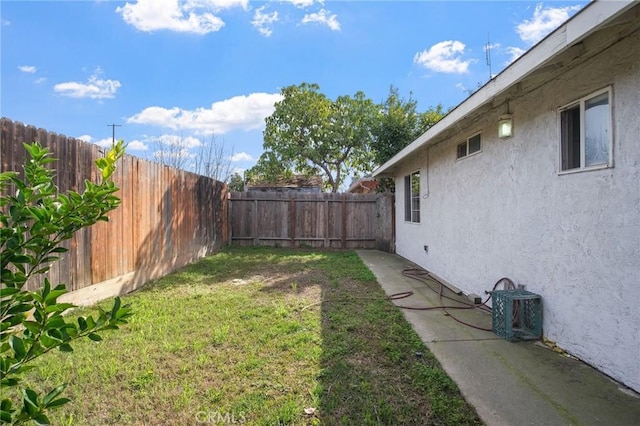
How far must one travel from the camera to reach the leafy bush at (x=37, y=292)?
0.92m

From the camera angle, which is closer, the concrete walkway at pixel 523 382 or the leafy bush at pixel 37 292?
the leafy bush at pixel 37 292

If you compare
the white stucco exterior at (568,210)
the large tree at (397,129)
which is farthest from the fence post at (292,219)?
the white stucco exterior at (568,210)

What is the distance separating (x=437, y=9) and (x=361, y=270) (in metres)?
5.37

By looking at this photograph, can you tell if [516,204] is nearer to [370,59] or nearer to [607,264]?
[607,264]

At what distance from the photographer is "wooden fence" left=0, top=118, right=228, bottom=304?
156 inches

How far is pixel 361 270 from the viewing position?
7.48 metres

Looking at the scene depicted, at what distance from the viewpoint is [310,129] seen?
20047 millimetres

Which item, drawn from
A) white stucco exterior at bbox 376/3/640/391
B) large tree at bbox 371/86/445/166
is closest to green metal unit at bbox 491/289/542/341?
white stucco exterior at bbox 376/3/640/391

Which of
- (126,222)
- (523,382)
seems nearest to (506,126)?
(523,382)

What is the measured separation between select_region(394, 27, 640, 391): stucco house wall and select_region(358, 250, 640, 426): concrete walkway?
0.78 feet

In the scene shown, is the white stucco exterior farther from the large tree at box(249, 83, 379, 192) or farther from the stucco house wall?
the large tree at box(249, 83, 379, 192)

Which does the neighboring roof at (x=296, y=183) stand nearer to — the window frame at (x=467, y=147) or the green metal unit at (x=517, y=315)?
the window frame at (x=467, y=147)

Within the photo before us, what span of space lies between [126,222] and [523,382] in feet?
18.2

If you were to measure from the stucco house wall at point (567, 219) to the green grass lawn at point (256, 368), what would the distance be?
4.66 ft
